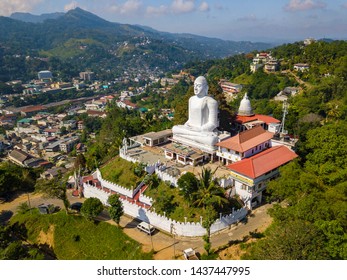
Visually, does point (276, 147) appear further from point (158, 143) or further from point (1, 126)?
point (1, 126)

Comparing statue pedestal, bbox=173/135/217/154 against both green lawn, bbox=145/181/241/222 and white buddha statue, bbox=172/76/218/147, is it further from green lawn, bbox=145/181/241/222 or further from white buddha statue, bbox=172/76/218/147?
green lawn, bbox=145/181/241/222

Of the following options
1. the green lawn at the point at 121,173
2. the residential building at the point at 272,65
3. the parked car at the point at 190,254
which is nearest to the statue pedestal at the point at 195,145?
the green lawn at the point at 121,173

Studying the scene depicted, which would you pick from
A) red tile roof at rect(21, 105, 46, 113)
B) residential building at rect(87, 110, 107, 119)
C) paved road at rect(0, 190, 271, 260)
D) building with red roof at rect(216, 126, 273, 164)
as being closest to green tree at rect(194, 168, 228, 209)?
paved road at rect(0, 190, 271, 260)

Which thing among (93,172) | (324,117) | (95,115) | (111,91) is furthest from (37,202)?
(111,91)

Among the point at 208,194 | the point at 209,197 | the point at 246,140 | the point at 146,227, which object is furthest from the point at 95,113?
the point at 209,197

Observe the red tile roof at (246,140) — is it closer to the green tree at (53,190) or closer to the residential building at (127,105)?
the green tree at (53,190)

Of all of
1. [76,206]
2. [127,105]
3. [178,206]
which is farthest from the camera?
[127,105]

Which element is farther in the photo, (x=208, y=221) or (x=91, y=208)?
(x=91, y=208)

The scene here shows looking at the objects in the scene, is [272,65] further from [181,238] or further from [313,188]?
[181,238]
